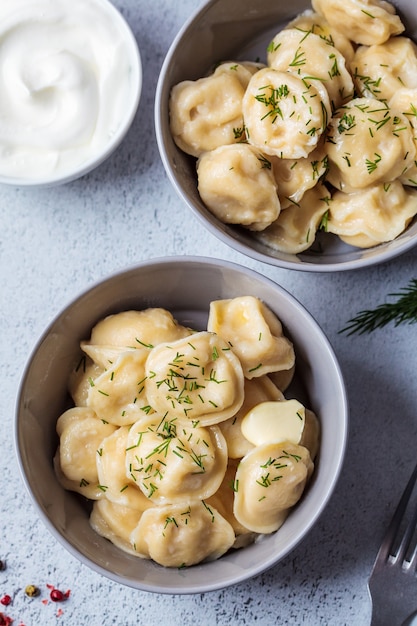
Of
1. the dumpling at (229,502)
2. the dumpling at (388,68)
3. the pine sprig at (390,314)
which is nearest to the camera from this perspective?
the dumpling at (229,502)

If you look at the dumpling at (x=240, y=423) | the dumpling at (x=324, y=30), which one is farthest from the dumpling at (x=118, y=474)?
the dumpling at (x=324, y=30)

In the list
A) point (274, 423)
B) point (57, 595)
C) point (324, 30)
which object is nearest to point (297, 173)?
point (324, 30)

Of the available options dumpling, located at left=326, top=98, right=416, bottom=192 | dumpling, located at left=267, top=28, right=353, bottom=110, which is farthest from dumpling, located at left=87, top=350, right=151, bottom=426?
dumpling, located at left=267, top=28, right=353, bottom=110

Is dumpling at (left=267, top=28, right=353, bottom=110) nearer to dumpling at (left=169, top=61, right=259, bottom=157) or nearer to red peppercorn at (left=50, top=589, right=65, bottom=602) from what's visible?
dumpling at (left=169, top=61, right=259, bottom=157)

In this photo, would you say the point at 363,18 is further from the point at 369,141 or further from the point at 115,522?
the point at 115,522

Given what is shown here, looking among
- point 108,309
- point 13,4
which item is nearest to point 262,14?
point 13,4

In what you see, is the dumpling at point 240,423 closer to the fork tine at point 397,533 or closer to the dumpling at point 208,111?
the fork tine at point 397,533
